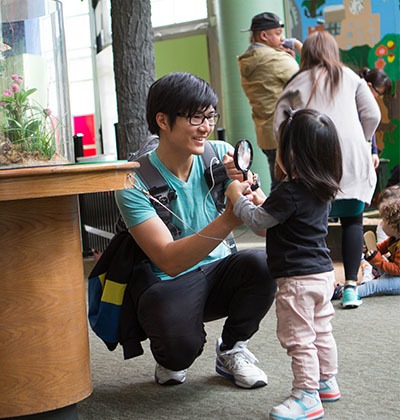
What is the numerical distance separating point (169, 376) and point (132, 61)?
3000mm

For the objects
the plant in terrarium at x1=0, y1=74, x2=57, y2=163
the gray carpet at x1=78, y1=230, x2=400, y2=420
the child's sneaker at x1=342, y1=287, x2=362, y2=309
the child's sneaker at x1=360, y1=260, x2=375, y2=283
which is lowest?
the gray carpet at x1=78, y1=230, x2=400, y2=420

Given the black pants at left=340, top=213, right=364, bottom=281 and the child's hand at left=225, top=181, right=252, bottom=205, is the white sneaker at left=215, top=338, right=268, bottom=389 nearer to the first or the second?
the child's hand at left=225, top=181, right=252, bottom=205

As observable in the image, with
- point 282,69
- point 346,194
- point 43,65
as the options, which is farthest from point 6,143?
point 282,69

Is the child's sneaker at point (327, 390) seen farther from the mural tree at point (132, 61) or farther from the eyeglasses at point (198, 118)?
the mural tree at point (132, 61)

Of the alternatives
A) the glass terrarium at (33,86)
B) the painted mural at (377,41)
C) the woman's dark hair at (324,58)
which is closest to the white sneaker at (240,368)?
the glass terrarium at (33,86)

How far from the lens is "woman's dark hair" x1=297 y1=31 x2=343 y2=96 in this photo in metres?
3.88

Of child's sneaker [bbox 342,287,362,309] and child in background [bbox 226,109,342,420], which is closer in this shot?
child in background [bbox 226,109,342,420]

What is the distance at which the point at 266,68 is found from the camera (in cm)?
488

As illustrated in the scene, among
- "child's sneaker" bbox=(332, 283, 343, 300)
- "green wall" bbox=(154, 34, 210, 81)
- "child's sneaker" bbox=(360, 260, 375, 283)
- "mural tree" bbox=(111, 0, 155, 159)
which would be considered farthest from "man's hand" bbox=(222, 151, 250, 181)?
"green wall" bbox=(154, 34, 210, 81)

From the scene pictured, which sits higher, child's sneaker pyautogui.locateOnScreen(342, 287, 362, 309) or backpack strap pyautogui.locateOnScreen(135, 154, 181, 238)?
backpack strap pyautogui.locateOnScreen(135, 154, 181, 238)

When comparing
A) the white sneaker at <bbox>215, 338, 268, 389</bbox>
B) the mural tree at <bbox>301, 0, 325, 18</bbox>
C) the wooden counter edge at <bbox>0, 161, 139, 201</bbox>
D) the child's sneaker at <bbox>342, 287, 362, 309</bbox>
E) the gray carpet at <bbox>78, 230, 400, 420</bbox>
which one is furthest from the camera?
the mural tree at <bbox>301, 0, 325, 18</bbox>

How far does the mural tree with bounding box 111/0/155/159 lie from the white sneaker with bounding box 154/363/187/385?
2723mm

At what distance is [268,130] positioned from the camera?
5.09 meters

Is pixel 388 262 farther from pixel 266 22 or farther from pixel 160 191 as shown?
pixel 160 191
